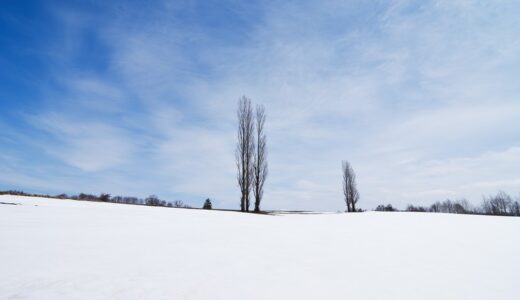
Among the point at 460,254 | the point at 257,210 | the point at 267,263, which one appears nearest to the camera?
the point at 267,263

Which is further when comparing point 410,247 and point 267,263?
point 410,247

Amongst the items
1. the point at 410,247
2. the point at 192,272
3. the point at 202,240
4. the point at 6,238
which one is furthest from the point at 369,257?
the point at 6,238

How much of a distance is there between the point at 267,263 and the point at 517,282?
3.07 m

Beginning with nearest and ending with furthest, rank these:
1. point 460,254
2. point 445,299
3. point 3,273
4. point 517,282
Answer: point 445,299
point 3,273
point 517,282
point 460,254

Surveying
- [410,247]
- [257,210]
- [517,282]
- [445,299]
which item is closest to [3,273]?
[445,299]

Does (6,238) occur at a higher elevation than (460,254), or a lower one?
higher

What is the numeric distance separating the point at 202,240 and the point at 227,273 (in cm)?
229

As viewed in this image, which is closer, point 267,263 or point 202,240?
point 267,263

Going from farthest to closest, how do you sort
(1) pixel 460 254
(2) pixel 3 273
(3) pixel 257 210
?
1. (3) pixel 257 210
2. (1) pixel 460 254
3. (2) pixel 3 273

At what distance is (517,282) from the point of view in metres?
2.84

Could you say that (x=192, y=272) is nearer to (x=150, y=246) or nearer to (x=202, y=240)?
(x=150, y=246)

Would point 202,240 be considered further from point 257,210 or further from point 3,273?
point 257,210

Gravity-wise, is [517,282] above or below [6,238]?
below

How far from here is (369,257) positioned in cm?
393
